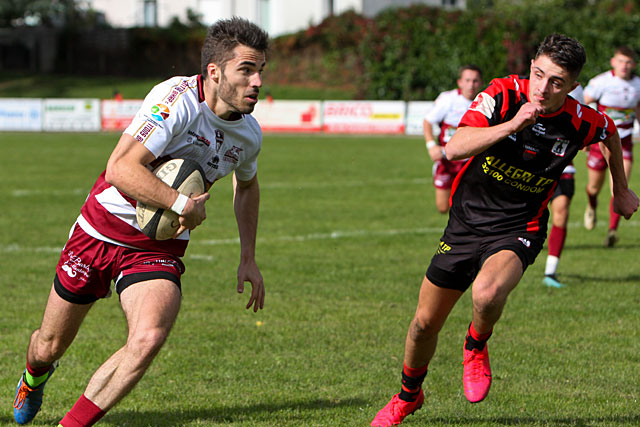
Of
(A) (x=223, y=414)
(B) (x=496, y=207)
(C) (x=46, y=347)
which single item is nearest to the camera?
(C) (x=46, y=347)

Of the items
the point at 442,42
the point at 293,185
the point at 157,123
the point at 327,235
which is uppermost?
the point at 157,123

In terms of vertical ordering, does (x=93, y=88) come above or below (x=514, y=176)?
below

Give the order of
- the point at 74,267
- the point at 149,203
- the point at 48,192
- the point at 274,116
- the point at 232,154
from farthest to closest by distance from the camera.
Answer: the point at 274,116, the point at 48,192, the point at 232,154, the point at 74,267, the point at 149,203

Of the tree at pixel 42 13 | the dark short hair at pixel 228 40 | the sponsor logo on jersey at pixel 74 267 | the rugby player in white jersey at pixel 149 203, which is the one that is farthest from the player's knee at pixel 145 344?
the tree at pixel 42 13

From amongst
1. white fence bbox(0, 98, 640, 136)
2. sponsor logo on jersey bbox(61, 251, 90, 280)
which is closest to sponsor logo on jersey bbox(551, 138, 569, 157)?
sponsor logo on jersey bbox(61, 251, 90, 280)

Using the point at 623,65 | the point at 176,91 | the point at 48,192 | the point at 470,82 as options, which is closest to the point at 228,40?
the point at 176,91

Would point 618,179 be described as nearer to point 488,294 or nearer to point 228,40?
point 488,294

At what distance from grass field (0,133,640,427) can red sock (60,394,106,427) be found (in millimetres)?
1059

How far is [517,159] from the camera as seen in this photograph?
501cm

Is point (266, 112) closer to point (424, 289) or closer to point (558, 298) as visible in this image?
point (558, 298)

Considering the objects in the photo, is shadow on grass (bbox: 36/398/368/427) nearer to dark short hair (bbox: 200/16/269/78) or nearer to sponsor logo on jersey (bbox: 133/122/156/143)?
sponsor logo on jersey (bbox: 133/122/156/143)

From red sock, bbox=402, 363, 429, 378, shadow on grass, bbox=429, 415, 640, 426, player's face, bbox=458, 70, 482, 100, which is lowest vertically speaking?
shadow on grass, bbox=429, 415, 640, 426

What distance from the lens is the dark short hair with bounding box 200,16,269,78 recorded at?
4496mm

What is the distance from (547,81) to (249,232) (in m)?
1.96
